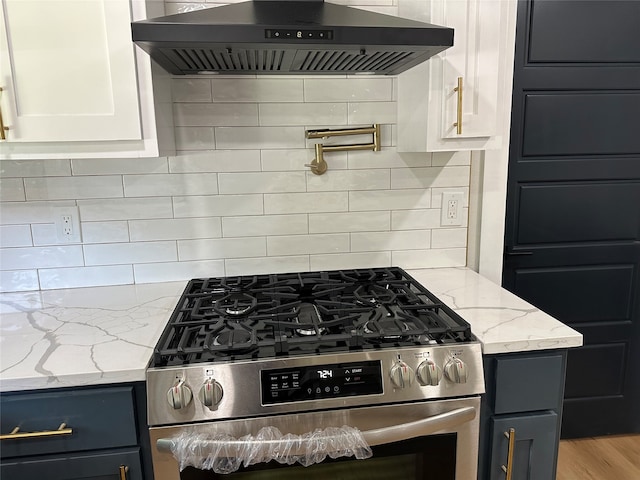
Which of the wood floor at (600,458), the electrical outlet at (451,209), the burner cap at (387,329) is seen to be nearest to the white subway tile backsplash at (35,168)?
the burner cap at (387,329)

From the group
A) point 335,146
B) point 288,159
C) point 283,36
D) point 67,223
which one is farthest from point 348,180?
point 67,223

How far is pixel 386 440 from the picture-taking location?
1.16m

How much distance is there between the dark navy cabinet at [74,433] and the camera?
1.12 metres

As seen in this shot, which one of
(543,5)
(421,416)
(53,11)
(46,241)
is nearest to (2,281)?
(46,241)

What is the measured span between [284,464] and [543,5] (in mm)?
1996

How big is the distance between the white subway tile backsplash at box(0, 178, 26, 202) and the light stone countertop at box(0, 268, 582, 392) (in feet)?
1.15

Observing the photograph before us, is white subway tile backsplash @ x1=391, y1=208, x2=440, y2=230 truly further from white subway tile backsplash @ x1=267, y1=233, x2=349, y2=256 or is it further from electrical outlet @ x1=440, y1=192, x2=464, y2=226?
white subway tile backsplash @ x1=267, y1=233, x2=349, y2=256

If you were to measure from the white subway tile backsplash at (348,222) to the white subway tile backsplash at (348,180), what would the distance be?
0.10m

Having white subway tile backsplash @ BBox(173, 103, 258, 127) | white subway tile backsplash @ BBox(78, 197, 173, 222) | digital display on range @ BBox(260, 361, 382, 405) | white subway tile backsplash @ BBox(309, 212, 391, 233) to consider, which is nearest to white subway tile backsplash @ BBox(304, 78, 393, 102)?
white subway tile backsplash @ BBox(173, 103, 258, 127)

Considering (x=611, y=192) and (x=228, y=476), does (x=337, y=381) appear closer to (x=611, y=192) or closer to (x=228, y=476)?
(x=228, y=476)

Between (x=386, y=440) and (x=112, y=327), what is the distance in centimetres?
85

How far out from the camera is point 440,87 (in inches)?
59.5

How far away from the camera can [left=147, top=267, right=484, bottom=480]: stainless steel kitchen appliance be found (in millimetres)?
1128

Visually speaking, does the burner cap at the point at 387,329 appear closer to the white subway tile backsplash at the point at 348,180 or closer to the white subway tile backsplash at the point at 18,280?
the white subway tile backsplash at the point at 348,180
